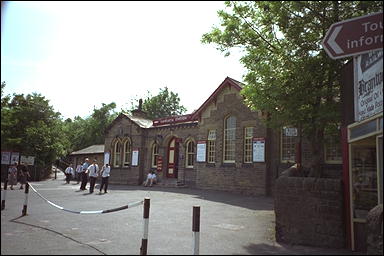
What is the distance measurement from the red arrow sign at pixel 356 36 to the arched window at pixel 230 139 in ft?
49.4

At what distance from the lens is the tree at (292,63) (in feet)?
25.7

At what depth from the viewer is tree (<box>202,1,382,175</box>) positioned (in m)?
7.85

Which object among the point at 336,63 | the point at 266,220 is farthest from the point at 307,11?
the point at 266,220

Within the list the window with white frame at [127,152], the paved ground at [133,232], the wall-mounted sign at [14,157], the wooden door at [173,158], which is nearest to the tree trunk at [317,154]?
the paved ground at [133,232]

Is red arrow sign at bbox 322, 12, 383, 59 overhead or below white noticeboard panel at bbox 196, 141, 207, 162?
overhead

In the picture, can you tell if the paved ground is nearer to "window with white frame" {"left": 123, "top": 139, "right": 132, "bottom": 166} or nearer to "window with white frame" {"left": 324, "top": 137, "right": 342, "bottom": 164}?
"window with white frame" {"left": 324, "top": 137, "right": 342, "bottom": 164}

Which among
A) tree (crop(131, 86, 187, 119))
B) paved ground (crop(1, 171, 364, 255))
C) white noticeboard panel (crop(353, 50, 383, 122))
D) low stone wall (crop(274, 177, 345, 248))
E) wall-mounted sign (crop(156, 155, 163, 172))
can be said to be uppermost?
tree (crop(131, 86, 187, 119))

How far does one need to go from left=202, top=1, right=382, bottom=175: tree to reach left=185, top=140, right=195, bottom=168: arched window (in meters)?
14.3

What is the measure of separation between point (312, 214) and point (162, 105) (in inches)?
2012

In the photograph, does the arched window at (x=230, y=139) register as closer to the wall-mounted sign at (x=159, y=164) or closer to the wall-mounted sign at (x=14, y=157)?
the wall-mounted sign at (x=159, y=164)

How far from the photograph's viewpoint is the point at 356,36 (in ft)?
14.7

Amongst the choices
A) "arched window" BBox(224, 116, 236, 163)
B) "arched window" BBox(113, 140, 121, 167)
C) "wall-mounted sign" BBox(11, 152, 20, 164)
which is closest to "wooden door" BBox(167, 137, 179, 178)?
"arched window" BBox(224, 116, 236, 163)

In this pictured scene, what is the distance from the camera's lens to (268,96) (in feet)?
28.9

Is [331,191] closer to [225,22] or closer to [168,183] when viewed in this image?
[225,22]
